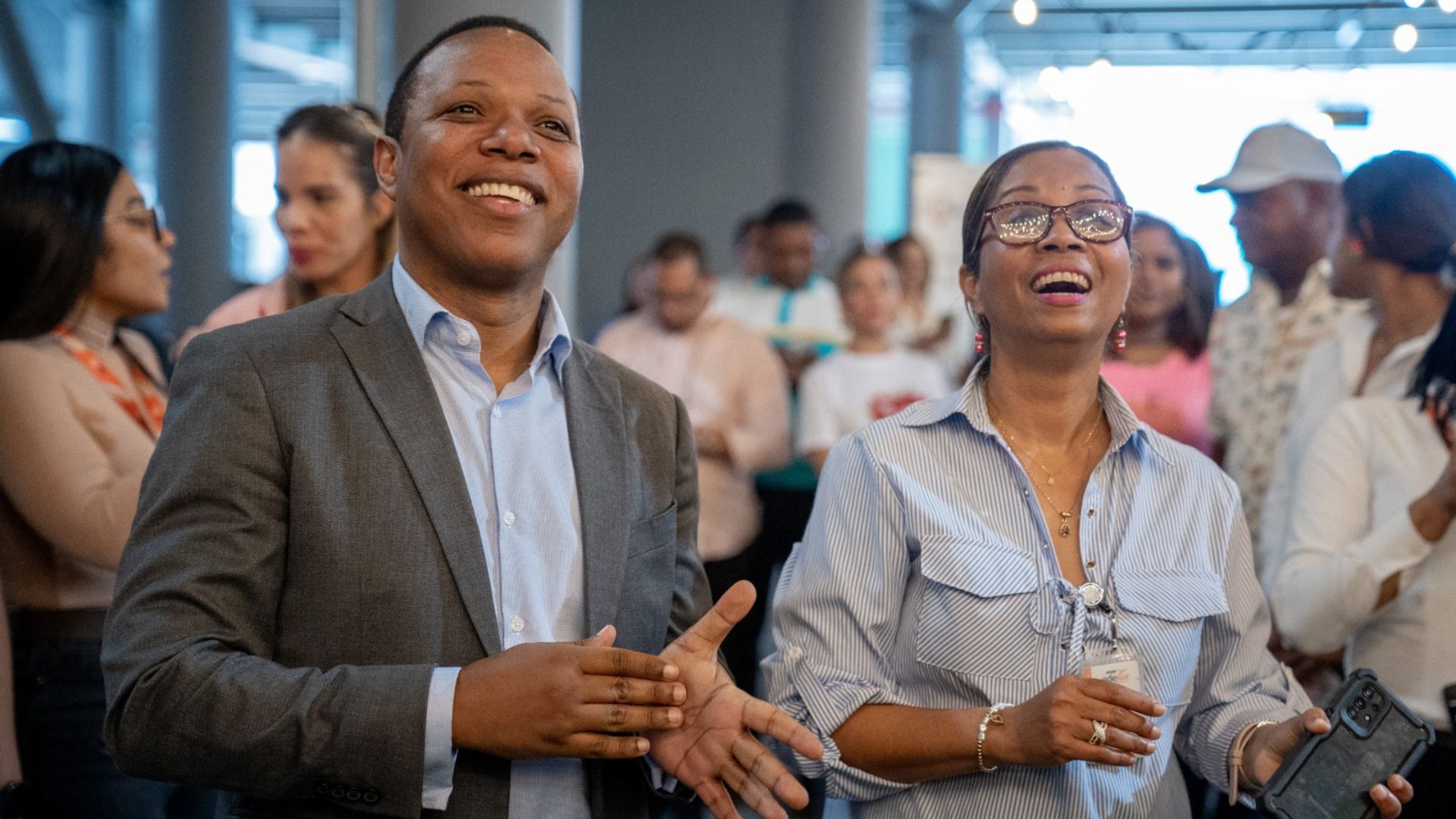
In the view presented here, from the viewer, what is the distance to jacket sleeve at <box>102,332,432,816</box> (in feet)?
4.73

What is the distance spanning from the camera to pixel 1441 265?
→ 2.95m

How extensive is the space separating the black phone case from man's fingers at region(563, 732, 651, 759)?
0.90 m

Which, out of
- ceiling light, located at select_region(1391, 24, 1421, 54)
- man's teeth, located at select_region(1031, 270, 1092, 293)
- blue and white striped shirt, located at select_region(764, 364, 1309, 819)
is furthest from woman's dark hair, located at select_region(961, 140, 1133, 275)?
Result: ceiling light, located at select_region(1391, 24, 1421, 54)

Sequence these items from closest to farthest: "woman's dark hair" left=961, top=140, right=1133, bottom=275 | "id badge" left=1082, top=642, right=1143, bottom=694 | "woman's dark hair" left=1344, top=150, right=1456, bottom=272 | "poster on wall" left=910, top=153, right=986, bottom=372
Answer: "id badge" left=1082, top=642, right=1143, bottom=694, "woman's dark hair" left=961, top=140, right=1133, bottom=275, "woman's dark hair" left=1344, top=150, right=1456, bottom=272, "poster on wall" left=910, top=153, right=986, bottom=372

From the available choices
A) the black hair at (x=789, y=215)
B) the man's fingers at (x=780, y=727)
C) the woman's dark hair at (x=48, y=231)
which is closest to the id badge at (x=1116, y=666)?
the man's fingers at (x=780, y=727)

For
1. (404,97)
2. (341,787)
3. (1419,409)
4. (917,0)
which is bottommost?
(341,787)

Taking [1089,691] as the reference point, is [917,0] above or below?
above

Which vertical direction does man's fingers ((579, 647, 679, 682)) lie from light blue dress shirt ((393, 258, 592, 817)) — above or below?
below

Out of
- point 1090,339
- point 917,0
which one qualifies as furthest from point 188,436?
point 917,0

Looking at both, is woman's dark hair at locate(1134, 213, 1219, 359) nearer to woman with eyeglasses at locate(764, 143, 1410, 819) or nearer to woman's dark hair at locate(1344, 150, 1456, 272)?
woman's dark hair at locate(1344, 150, 1456, 272)

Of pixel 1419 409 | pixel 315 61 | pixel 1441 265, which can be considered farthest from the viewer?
pixel 315 61

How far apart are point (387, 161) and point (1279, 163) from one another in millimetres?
2893

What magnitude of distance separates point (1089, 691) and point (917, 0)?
12587 millimetres

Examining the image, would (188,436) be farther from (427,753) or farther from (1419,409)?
(1419,409)
